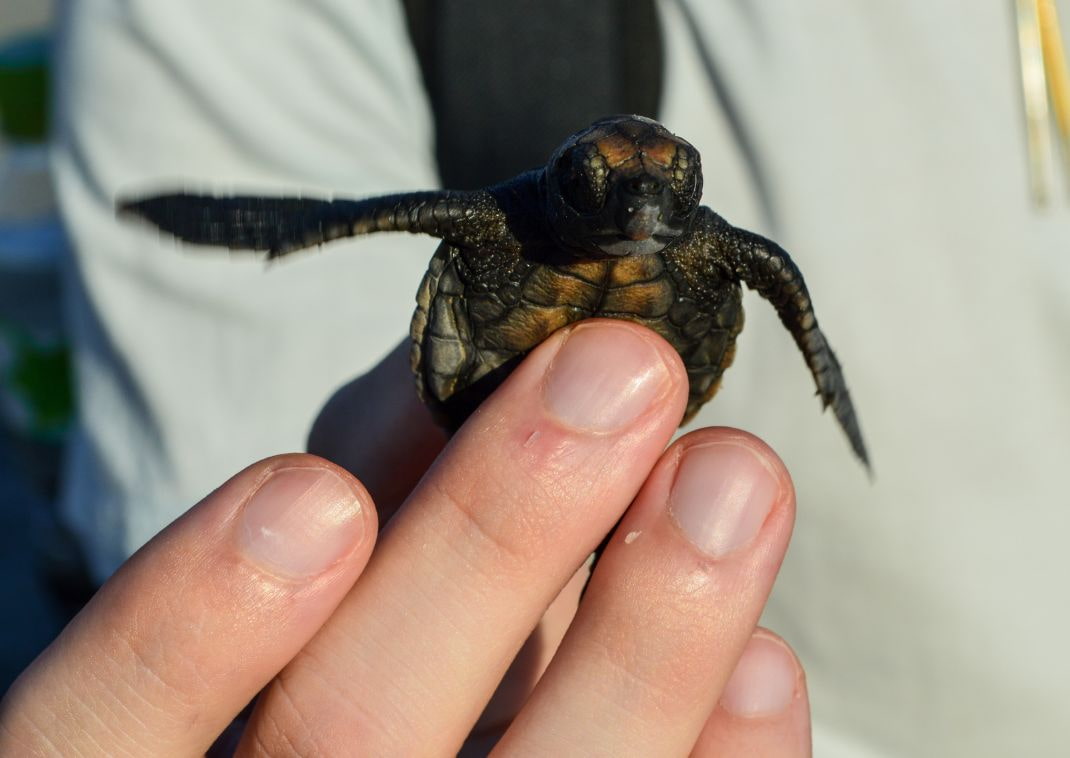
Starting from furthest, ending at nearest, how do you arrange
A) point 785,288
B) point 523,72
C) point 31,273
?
point 31,273 < point 523,72 < point 785,288

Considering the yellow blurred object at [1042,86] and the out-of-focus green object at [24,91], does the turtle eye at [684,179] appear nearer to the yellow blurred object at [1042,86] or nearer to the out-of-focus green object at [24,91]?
the yellow blurred object at [1042,86]

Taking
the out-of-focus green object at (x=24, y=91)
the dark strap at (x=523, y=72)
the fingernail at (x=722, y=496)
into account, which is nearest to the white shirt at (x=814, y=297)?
the dark strap at (x=523, y=72)

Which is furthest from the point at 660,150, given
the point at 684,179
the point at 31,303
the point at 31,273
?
the point at 31,303

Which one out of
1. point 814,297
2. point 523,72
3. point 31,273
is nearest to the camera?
point 523,72

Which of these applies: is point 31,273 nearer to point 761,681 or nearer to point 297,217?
point 297,217

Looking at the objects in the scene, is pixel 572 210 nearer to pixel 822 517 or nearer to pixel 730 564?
pixel 730 564

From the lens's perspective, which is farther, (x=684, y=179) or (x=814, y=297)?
(x=814, y=297)
